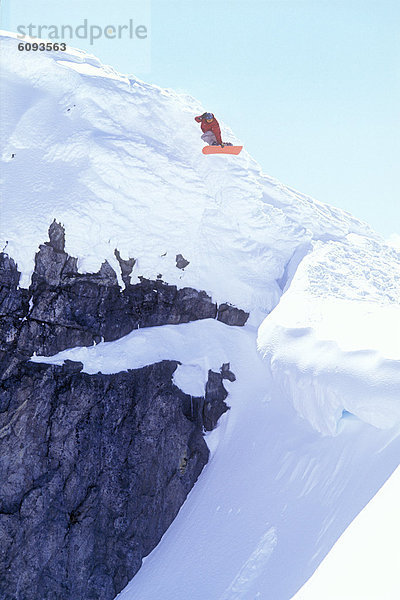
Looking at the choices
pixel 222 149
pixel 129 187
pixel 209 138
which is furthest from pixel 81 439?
pixel 209 138

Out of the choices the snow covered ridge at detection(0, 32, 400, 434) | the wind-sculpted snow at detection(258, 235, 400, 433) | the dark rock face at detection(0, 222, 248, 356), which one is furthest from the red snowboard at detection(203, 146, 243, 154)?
the dark rock face at detection(0, 222, 248, 356)

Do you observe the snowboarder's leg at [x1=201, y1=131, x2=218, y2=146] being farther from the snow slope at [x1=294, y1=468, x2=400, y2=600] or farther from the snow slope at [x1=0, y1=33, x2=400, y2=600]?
the snow slope at [x1=294, y1=468, x2=400, y2=600]

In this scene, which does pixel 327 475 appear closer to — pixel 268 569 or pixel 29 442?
pixel 268 569

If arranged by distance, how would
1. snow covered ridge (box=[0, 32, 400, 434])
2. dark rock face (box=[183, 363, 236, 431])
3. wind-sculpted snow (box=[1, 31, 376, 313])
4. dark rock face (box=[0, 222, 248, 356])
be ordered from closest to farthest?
dark rock face (box=[0, 222, 248, 356]) → snow covered ridge (box=[0, 32, 400, 434]) → dark rock face (box=[183, 363, 236, 431]) → wind-sculpted snow (box=[1, 31, 376, 313])

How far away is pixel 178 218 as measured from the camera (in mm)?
19031

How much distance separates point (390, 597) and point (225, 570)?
7.07 m

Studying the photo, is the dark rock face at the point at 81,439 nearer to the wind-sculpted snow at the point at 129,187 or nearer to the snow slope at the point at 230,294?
the snow slope at the point at 230,294

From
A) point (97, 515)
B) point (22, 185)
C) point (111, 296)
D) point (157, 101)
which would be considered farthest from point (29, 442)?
point (157, 101)

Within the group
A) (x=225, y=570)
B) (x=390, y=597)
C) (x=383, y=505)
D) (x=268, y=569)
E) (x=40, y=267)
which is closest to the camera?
(x=390, y=597)

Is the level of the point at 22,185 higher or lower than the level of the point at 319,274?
higher

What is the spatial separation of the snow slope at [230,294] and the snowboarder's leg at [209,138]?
36cm

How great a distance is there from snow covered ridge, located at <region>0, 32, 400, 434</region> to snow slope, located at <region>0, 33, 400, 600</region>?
5 centimetres

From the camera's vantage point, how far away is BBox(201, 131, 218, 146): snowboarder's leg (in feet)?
64.2

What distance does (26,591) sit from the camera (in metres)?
14.8
